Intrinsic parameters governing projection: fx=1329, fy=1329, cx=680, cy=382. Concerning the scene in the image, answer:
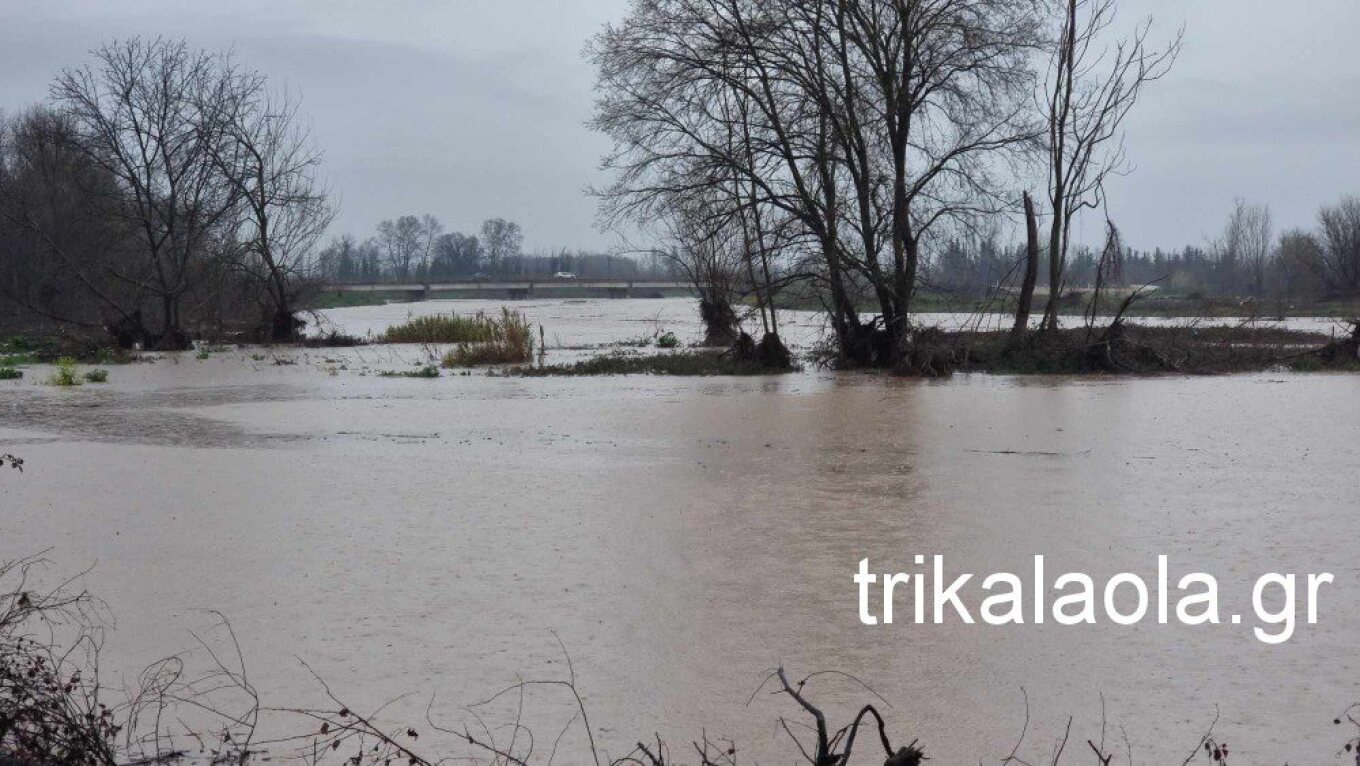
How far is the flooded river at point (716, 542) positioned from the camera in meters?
5.70

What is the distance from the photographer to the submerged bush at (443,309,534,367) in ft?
86.7

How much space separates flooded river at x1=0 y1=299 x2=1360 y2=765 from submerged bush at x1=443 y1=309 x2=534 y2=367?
844cm

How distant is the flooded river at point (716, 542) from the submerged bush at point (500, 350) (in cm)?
844

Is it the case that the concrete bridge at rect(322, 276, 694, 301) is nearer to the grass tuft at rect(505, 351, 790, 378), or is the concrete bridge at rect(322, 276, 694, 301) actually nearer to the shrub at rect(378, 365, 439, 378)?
the grass tuft at rect(505, 351, 790, 378)

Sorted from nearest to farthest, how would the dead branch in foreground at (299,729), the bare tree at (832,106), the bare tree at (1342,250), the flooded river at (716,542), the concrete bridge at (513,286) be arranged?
the dead branch in foreground at (299,729), the flooded river at (716,542), the bare tree at (832,106), the bare tree at (1342,250), the concrete bridge at (513,286)

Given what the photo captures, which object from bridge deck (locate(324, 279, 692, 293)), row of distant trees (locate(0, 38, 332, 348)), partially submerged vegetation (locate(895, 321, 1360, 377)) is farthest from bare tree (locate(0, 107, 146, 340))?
bridge deck (locate(324, 279, 692, 293))

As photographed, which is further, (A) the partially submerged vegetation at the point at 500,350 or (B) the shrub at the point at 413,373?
(A) the partially submerged vegetation at the point at 500,350

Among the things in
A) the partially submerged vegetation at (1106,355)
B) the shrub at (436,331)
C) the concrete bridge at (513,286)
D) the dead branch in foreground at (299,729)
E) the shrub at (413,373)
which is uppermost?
the concrete bridge at (513,286)

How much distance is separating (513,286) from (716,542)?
8147 centimetres

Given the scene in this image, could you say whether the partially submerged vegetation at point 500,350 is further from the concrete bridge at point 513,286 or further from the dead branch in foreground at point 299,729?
the concrete bridge at point 513,286

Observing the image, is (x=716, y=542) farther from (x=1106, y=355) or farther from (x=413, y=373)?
(x=413, y=373)

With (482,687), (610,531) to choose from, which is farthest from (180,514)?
(482,687)

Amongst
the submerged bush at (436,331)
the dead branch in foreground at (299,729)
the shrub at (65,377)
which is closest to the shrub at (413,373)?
the shrub at (65,377)

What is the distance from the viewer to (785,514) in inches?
384
